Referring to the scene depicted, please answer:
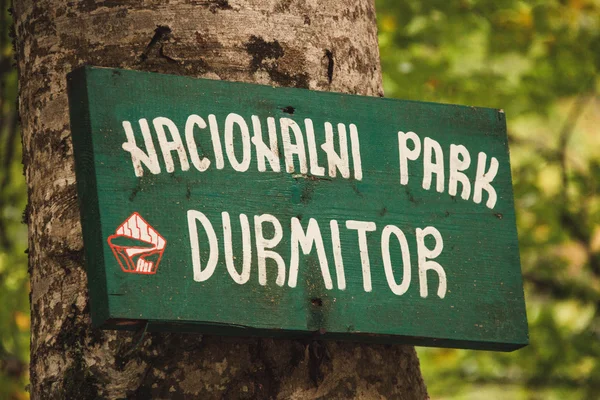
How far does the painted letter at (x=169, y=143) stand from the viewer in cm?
169

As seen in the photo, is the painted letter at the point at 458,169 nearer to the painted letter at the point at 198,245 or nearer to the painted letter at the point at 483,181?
the painted letter at the point at 483,181

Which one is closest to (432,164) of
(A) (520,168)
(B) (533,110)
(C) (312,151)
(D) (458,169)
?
(D) (458,169)

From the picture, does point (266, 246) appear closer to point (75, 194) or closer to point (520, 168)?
point (75, 194)

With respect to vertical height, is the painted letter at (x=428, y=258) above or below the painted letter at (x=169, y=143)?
below

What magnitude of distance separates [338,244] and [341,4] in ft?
1.96

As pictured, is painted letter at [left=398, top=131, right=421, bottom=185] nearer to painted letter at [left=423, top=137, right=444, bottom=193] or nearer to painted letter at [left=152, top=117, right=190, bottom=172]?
painted letter at [left=423, top=137, right=444, bottom=193]

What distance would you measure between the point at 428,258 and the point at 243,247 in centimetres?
43

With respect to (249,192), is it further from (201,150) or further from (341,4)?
(341,4)

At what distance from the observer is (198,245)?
1.67 metres

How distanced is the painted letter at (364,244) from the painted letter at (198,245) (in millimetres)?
304

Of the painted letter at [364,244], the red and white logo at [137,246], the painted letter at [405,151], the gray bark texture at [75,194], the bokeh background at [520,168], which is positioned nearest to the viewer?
the red and white logo at [137,246]

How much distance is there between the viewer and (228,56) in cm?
187

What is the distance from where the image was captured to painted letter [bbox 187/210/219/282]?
1.65m

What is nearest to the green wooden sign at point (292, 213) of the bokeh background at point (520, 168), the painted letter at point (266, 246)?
the painted letter at point (266, 246)
